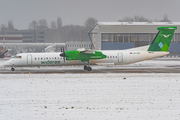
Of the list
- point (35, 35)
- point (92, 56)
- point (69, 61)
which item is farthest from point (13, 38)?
point (92, 56)

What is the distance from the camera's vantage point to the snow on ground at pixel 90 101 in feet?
34.0

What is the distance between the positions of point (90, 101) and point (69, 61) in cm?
1639

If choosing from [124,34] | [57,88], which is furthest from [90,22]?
[57,88]

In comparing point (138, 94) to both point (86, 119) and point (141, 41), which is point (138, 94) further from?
point (141, 41)

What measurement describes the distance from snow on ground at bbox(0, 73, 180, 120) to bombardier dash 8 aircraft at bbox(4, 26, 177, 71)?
10.7 metres

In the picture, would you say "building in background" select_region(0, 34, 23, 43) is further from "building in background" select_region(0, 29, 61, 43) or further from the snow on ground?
the snow on ground

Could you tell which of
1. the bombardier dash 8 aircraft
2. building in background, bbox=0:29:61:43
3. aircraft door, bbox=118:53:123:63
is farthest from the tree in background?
aircraft door, bbox=118:53:123:63

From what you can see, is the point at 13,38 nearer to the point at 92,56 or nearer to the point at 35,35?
the point at 35,35

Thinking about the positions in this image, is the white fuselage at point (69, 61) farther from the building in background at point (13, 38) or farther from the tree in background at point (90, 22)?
the tree in background at point (90, 22)

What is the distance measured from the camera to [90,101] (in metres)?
12.9

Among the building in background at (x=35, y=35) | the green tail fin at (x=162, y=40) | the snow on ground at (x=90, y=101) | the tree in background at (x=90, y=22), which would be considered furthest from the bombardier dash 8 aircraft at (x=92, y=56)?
the building in background at (x=35, y=35)

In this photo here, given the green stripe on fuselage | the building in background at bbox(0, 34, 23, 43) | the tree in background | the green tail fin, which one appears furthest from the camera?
the tree in background

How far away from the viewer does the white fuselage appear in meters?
28.8

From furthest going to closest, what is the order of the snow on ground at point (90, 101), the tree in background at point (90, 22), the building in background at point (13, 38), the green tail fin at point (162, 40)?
1. the tree in background at point (90, 22)
2. the building in background at point (13, 38)
3. the green tail fin at point (162, 40)
4. the snow on ground at point (90, 101)
